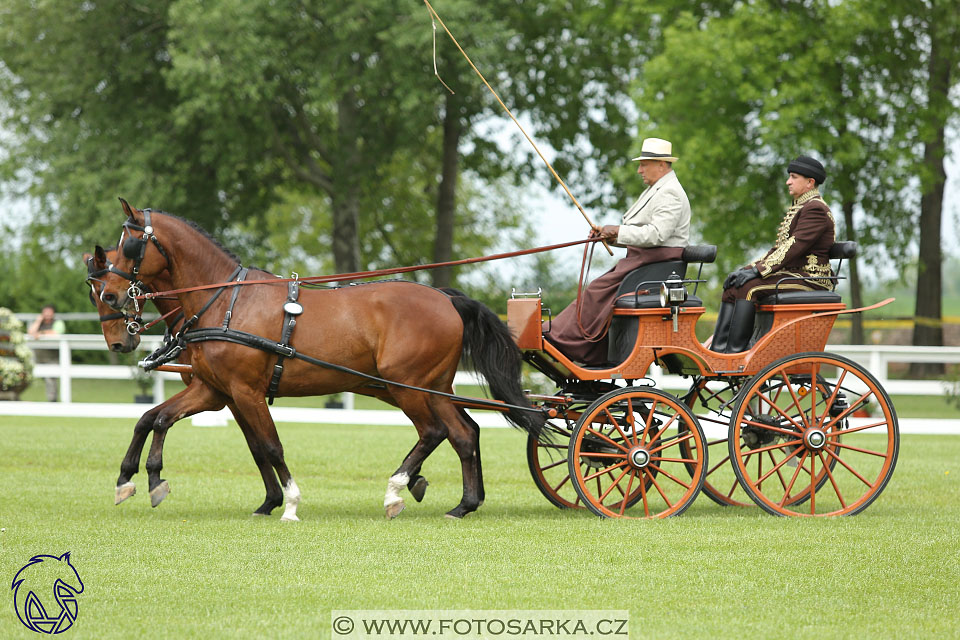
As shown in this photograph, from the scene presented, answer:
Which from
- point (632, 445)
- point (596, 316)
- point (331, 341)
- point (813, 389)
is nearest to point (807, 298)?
point (813, 389)

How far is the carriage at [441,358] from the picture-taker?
7523 mm

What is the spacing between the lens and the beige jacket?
7.62m

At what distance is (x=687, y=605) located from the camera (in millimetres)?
5105

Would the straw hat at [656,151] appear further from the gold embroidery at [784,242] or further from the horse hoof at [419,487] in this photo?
the horse hoof at [419,487]

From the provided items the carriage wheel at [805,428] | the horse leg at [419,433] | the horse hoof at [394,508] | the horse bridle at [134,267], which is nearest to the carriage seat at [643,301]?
the carriage wheel at [805,428]

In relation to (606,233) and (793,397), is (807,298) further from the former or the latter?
(606,233)

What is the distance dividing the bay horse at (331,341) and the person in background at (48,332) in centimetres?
1165

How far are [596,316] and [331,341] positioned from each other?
5.83 ft

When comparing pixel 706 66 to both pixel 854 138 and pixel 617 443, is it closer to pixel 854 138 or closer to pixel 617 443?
pixel 854 138

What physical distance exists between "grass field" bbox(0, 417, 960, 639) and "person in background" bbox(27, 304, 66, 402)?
956cm

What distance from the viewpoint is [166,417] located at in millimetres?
7566

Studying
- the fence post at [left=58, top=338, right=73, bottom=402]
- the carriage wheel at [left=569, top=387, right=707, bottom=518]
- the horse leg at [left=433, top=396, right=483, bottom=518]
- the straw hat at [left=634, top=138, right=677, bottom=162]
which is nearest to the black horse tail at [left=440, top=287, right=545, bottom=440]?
the horse leg at [left=433, top=396, right=483, bottom=518]

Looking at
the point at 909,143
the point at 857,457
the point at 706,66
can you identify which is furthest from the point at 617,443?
the point at 909,143

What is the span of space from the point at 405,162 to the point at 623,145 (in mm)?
6913
